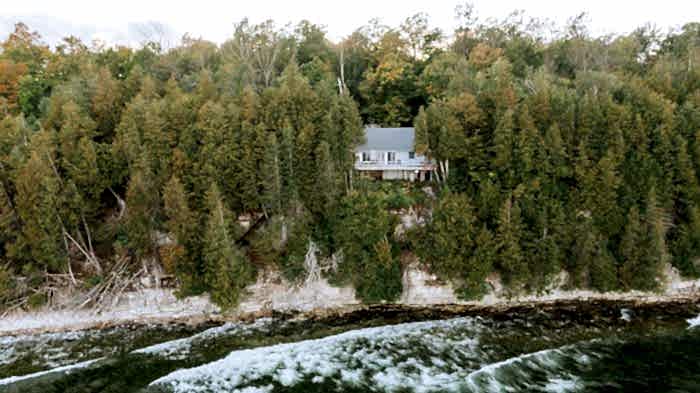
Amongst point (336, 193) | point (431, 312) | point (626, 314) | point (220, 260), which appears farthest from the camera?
point (336, 193)

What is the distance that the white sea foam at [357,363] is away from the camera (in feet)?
55.5

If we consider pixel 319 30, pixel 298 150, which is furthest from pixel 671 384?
pixel 319 30

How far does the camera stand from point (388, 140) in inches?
1198

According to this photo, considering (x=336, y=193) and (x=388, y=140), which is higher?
(x=388, y=140)

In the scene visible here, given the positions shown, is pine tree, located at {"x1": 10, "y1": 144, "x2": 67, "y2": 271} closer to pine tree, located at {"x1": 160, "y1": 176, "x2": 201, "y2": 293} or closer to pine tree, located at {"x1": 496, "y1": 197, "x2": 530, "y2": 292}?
pine tree, located at {"x1": 160, "y1": 176, "x2": 201, "y2": 293}

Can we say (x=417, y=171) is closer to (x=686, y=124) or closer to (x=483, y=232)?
(x=483, y=232)

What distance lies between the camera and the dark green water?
16.8 m

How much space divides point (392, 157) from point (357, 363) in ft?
55.1

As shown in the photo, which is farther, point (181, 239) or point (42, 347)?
point (181, 239)

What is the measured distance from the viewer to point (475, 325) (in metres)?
21.6

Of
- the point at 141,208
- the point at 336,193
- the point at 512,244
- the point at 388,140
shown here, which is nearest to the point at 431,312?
the point at 512,244

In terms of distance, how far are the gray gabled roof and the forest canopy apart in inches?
106

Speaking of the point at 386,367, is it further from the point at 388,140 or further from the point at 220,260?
the point at 388,140

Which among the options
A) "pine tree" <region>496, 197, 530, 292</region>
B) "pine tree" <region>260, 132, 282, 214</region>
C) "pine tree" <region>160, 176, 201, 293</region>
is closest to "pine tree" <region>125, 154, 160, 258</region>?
"pine tree" <region>160, 176, 201, 293</region>
